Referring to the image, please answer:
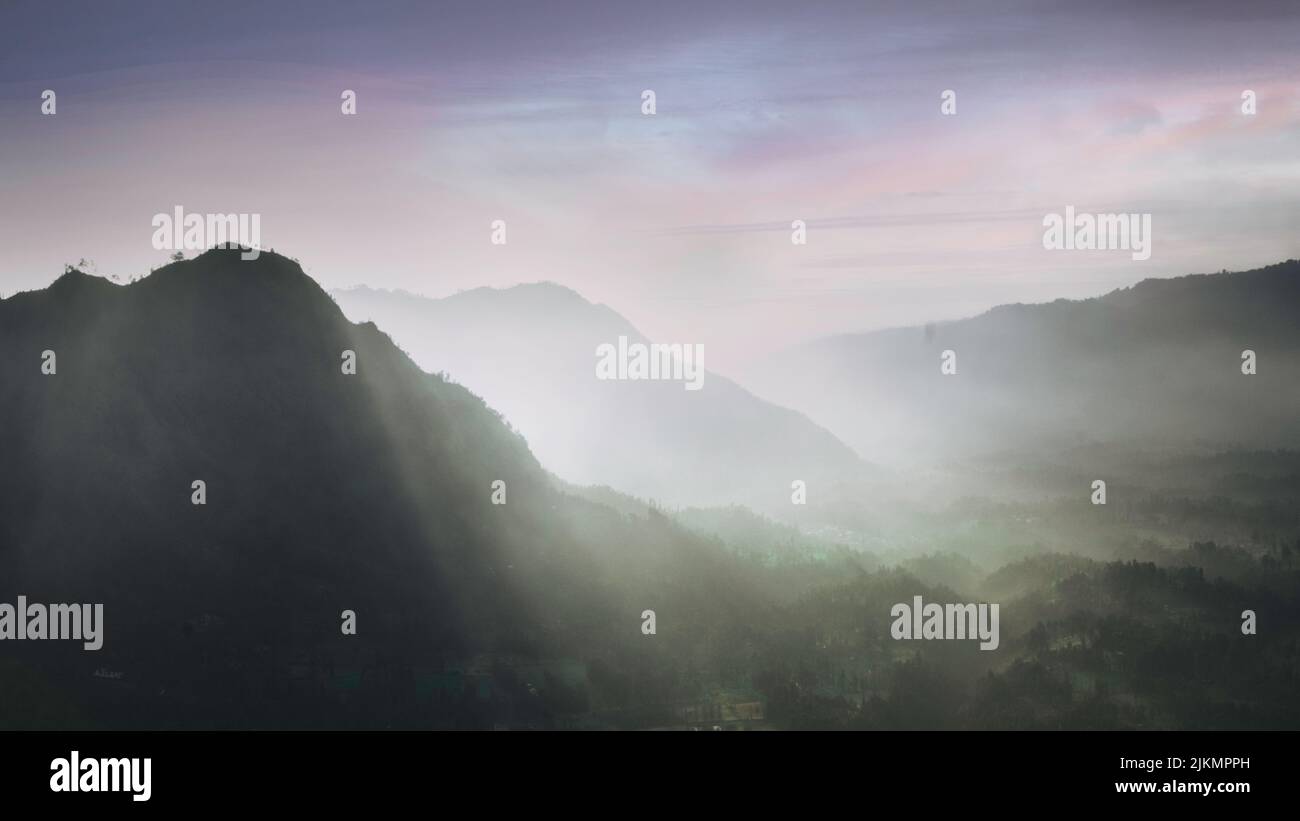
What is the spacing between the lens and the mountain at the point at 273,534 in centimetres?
9619

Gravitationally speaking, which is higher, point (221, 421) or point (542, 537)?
point (221, 421)

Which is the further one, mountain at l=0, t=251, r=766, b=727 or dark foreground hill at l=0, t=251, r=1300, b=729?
dark foreground hill at l=0, t=251, r=1300, b=729

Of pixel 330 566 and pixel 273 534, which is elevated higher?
pixel 273 534

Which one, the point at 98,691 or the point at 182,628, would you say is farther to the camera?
the point at 182,628

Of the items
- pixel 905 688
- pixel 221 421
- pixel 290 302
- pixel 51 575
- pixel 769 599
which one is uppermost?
pixel 290 302

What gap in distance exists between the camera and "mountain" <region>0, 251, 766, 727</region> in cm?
9619

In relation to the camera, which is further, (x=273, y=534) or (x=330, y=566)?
(x=330, y=566)

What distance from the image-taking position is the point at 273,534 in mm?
109812

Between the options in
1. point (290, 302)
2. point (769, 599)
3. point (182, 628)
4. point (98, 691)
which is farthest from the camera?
point (769, 599)

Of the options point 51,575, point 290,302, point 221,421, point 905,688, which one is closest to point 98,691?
point 51,575

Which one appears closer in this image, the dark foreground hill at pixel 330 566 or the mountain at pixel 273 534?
the mountain at pixel 273 534
